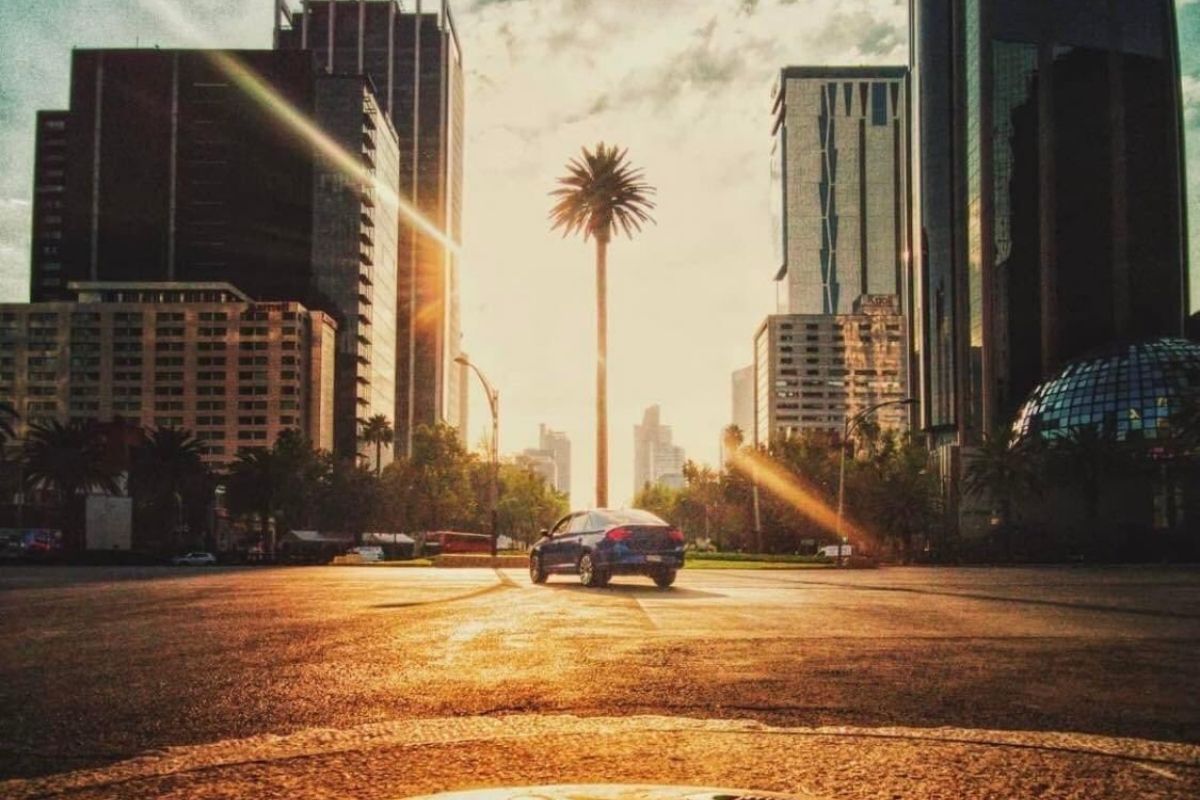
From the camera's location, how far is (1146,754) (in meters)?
4.55

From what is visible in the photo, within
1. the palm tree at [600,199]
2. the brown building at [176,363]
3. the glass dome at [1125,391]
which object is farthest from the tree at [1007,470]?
the brown building at [176,363]

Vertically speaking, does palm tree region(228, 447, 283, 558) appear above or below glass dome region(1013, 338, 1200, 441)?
below

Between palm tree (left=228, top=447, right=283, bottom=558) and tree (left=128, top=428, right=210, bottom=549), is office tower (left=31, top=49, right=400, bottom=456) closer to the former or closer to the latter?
palm tree (left=228, top=447, right=283, bottom=558)

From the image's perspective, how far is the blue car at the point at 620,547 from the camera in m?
20.6

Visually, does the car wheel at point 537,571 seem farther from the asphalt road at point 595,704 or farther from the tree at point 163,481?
the tree at point 163,481

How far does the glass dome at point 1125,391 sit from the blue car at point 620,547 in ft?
201

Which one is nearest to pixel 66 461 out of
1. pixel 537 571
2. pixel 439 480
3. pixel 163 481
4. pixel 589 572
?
pixel 163 481

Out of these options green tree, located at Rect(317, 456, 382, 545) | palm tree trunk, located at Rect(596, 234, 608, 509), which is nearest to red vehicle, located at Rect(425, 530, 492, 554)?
green tree, located at Rect(317, 456, 382, 545)

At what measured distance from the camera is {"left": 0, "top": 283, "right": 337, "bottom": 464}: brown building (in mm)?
148375

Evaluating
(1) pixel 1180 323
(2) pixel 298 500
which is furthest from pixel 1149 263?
(2) pixel 298 500

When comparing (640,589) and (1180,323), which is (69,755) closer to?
(640,589)

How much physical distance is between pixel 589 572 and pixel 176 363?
472ft

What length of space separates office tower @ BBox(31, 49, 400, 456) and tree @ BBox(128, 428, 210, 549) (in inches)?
2518

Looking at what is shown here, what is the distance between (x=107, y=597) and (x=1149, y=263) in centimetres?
11363
